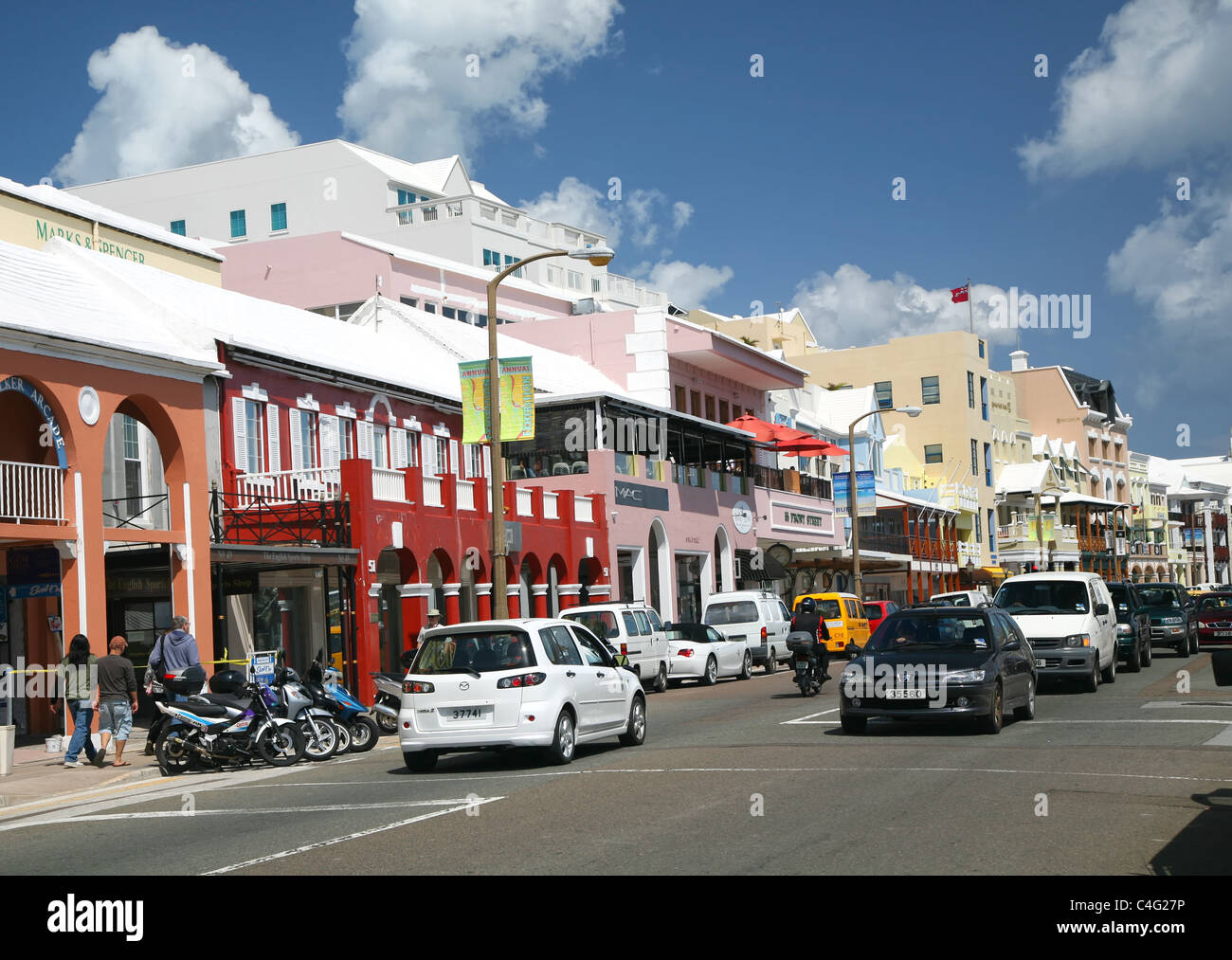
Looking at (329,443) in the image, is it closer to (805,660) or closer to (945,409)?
(805,660)

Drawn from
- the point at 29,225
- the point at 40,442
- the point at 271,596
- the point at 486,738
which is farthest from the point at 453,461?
the point at 486,738

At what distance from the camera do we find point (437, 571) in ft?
115

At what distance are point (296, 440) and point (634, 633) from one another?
26.9 ft

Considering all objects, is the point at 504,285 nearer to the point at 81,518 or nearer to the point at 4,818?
the point at 81,518

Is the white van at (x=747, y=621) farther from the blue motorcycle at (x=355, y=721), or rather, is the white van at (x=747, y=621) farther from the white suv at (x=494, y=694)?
the white suv at (x=494, y=694)

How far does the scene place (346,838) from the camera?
36.0 ft

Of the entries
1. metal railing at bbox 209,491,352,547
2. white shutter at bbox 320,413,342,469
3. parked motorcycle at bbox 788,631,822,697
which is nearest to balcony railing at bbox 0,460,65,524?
metal railing at bbox 209,491,352,547

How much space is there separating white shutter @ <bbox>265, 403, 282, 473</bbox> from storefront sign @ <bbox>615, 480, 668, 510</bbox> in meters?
13.2

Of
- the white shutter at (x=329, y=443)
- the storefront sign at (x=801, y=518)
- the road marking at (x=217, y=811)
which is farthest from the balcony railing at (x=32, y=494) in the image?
the storefront sign at (x=801, y=518)

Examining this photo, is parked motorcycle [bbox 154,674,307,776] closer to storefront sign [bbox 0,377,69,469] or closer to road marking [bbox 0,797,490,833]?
road marking [bbox 0,797,490,833]

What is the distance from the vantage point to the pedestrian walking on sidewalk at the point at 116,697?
18719 mm

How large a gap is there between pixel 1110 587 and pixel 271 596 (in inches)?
731

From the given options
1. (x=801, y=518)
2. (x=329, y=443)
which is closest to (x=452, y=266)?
(x=801, y=518)

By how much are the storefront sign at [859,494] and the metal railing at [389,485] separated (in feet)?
78.0
